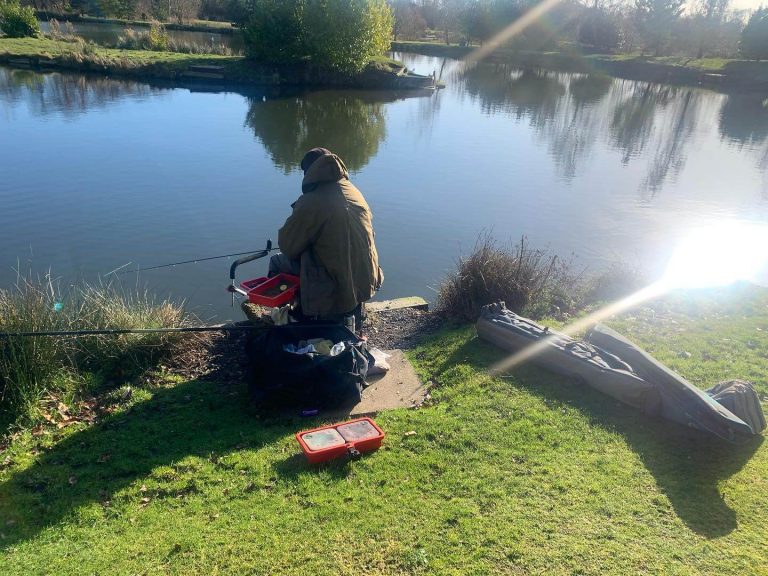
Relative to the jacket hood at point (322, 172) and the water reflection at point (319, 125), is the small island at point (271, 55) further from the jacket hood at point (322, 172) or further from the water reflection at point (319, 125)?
the jacket hood at point (322, 172)

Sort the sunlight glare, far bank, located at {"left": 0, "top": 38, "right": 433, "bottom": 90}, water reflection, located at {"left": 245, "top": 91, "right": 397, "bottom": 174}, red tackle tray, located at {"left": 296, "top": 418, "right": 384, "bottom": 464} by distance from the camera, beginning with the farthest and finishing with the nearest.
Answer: far bank, located at {"left": 0, "top": 38, "right": 433, "bottom": 90} < water reflection, located at {"left": 245, "top": 91, "right": 397, "bottom": 174} < the sunlight glare < red tackle tray, located at {"left": 296, "top": 418, "right": 384, "bottom": 464}

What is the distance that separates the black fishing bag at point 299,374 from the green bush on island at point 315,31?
101 ft

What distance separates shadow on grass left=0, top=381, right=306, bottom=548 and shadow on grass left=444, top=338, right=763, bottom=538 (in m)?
2.39

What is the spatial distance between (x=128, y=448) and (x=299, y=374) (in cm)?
142

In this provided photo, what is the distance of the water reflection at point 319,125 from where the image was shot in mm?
17656

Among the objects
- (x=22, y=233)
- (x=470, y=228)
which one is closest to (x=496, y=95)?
(x=470, y=228)

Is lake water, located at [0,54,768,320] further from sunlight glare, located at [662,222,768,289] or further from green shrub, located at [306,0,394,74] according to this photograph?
green shrub, located at [306,0,394,74]

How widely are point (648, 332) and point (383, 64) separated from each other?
33.3m

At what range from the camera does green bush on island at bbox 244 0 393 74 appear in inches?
1249

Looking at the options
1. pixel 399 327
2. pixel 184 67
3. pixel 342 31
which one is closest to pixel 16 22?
pixel 184 67

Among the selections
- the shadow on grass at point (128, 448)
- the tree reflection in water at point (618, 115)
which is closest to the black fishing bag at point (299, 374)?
the shadow on grass at point (128, 448)

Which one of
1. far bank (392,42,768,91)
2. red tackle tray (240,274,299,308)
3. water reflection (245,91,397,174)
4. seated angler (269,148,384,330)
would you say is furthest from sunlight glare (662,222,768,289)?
far bank (392,42,768,91)

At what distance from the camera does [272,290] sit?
5145mm

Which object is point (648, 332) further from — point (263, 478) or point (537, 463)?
point (263, 478)
